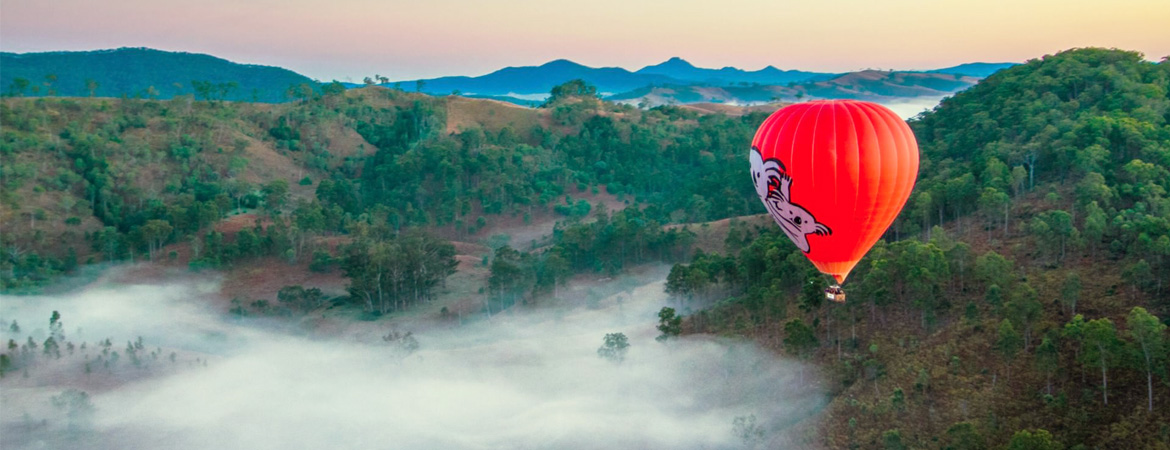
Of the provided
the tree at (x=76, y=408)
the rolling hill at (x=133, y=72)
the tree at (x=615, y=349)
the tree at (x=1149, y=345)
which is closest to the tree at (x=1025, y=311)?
the tree at (x=1149, y=345)

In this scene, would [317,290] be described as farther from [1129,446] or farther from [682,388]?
[1129,446]

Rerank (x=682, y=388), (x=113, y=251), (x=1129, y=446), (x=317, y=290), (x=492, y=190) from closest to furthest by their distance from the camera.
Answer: (x=1129, y=446) < (x=682, y=388) < (x=317, y=290) < (x=113, y=251) < (x=492, y=190)

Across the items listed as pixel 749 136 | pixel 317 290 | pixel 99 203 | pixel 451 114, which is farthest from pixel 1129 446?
pixel 451 114

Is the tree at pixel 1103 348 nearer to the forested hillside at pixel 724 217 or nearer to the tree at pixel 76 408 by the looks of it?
the forested hillside at pixel 724 217

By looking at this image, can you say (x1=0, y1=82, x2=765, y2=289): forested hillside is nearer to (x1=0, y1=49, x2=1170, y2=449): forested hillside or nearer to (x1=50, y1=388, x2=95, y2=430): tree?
(x1=0, y1=49, x2=1170, y2=449): forested hillside

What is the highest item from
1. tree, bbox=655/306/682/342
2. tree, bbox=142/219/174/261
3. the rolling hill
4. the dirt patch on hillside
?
the rolling hill

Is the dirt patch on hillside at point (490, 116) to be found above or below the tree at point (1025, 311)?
above

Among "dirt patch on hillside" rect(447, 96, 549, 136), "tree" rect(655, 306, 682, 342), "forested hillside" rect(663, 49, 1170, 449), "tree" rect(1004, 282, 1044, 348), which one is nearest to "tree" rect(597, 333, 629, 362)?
"tree" rect(655, 306, 682, 342)
